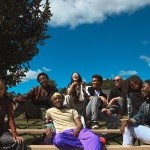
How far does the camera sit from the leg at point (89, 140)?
692 centimetres

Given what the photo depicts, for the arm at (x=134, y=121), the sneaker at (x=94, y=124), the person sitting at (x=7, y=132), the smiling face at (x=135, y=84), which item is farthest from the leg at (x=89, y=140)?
the sneaker at (x=94, y=124)

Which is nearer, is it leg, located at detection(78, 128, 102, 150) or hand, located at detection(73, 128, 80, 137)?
leg, located at detection(78, 128, 102, 150)

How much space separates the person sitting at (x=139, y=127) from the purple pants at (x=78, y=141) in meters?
0.52

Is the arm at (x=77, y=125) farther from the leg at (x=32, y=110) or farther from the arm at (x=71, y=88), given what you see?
the leg at (x=32, y=110)

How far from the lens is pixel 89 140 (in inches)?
277

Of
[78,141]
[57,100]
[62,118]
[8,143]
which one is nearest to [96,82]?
[57,100]

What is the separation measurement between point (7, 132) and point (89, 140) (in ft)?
4.12

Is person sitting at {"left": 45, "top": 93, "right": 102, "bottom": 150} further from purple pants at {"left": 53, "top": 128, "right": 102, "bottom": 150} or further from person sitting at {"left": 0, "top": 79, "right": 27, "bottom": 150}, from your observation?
person sitting at {"left": 0, "top": 79, "right": 27, "bottom": 150}

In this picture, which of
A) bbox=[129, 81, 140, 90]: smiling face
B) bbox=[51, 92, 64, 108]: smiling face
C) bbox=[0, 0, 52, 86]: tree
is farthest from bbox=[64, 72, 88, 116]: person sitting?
bbox=[0, 0, 52, 86]: tree

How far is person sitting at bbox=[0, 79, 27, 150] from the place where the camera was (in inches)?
261

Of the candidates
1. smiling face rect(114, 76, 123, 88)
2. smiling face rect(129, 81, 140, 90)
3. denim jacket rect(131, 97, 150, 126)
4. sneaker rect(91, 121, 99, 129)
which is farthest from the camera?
smiling face rect(114, 76, 123, 88)

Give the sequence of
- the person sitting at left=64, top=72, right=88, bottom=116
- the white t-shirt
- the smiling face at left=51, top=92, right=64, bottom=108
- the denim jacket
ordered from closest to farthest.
Answer: the denim jacket, the white t-shirt, the smiling face at left=51, top=92, right=64, bottom=108, the person sitting at left=64, top=72, right=88, bottom=116

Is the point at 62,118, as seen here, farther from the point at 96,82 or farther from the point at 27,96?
the point at 27,96

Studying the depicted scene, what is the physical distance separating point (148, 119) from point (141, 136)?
341 millimetres
